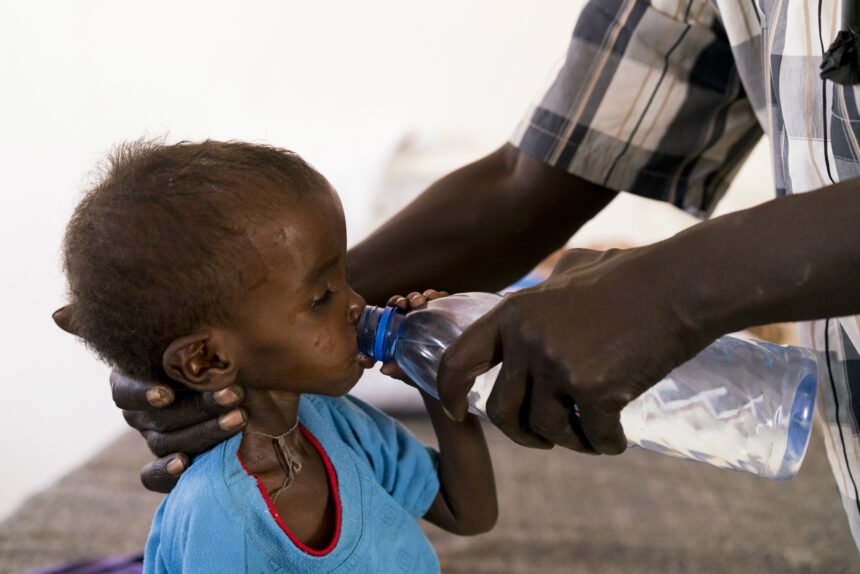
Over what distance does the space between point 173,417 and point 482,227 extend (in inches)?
18.0

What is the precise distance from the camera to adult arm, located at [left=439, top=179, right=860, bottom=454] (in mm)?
541

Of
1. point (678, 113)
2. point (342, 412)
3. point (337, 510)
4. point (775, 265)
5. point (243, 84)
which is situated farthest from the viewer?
point (243, 84)

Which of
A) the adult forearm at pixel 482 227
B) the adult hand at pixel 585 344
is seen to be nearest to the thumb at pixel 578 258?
the adult hand at pixel 585 344

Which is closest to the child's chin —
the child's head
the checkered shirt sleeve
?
the child's head

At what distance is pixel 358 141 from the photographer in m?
2.43

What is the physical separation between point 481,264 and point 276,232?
0.43 metres

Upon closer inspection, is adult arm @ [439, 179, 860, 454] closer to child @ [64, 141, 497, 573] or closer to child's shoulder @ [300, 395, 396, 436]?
child @ [64, 141, 497, 573]

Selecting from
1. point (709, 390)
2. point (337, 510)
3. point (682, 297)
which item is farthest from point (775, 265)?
point (337, 510)

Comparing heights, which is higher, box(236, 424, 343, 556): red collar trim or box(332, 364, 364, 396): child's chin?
box(332, 364, 364, 396): child's chin

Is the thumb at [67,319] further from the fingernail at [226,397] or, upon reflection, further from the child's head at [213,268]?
the fingernail at [226,397]

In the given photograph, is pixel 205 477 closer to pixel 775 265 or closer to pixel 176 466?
pixel 176 466

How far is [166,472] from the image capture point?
79 cm

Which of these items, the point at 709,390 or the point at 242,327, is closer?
the point at 242,327

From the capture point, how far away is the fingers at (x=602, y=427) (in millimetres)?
566
